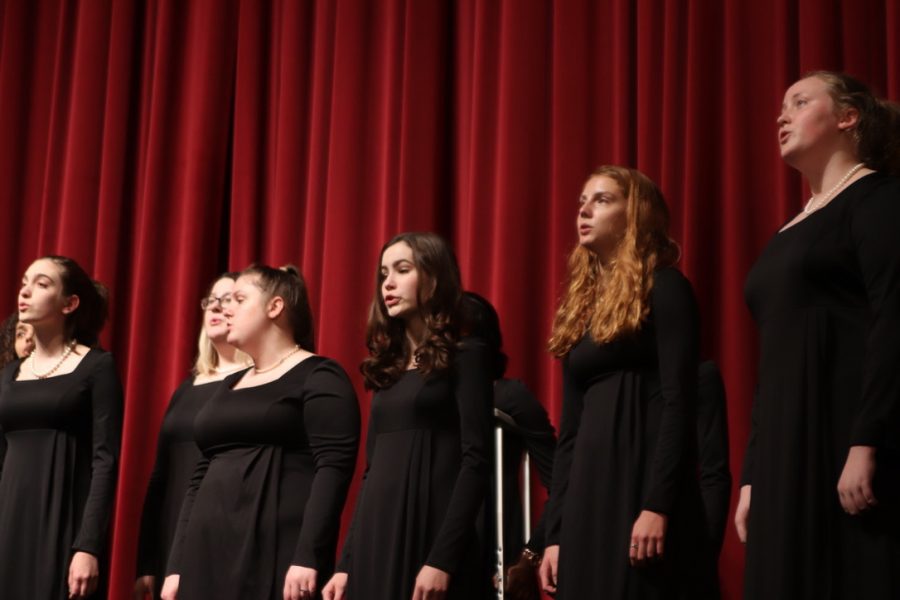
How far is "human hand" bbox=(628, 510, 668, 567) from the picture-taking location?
2.43 metres

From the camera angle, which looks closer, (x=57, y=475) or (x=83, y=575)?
(x=83, y=575)

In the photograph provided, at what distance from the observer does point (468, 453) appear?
2814 mm

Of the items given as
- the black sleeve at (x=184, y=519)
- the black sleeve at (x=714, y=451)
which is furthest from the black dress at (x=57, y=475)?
the black sleeve at (x=714, y=451)

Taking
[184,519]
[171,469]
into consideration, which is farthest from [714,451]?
[171,469]

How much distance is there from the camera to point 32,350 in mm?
4105

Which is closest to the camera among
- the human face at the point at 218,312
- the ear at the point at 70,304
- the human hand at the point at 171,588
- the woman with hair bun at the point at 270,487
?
the woman with hair bun at the point at 270,487

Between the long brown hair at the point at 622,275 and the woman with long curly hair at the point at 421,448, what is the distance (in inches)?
9.6

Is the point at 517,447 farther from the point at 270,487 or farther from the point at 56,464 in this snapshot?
the point at 56,464

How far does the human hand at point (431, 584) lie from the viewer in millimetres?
2666

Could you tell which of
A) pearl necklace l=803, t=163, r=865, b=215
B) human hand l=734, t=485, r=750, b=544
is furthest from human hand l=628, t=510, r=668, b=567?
pearl necklace l=803, t=163, r=865, b=215

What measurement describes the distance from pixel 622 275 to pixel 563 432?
1.38ft

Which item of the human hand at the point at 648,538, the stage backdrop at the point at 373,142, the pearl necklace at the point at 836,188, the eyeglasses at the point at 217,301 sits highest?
the stage backdrop at the point at 373,142

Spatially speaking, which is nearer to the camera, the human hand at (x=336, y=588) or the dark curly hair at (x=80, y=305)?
the human hand at (x=336, y=588)

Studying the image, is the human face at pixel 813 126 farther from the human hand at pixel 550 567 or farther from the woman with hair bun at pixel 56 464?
the woman with hair bun at pixel 56 464
